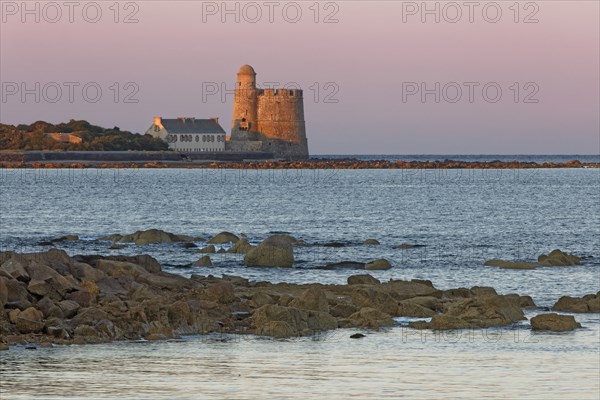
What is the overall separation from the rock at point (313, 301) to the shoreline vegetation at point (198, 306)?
16mm

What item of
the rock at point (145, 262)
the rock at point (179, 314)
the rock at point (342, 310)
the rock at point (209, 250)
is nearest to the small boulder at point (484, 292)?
the rock at point (342, 310)

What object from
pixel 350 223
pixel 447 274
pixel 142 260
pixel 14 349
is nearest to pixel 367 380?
pixel 14 349

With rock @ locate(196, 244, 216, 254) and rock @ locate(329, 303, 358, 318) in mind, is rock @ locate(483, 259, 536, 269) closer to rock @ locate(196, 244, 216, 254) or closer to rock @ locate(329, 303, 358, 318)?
rock @ locate(196, 244, 216, 254)

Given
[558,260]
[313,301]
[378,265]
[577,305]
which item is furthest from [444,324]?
[558,260]

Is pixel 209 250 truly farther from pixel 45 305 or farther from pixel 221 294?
pixel 45 305

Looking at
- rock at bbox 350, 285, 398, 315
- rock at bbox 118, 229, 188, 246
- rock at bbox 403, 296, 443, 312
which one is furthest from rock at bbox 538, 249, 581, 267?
rock at bbox 118, 229, 188, 246

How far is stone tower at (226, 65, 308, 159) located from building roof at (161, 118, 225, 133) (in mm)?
6348

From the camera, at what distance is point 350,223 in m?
48.8

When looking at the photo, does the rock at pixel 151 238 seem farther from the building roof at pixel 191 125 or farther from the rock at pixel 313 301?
the building roof at pixel 191 125

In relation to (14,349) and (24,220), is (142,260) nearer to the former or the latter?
(14,349)

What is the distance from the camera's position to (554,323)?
17.6 metres

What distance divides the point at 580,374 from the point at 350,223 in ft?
114

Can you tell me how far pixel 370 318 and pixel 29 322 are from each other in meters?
5.33

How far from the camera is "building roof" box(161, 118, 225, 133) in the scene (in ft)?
478
